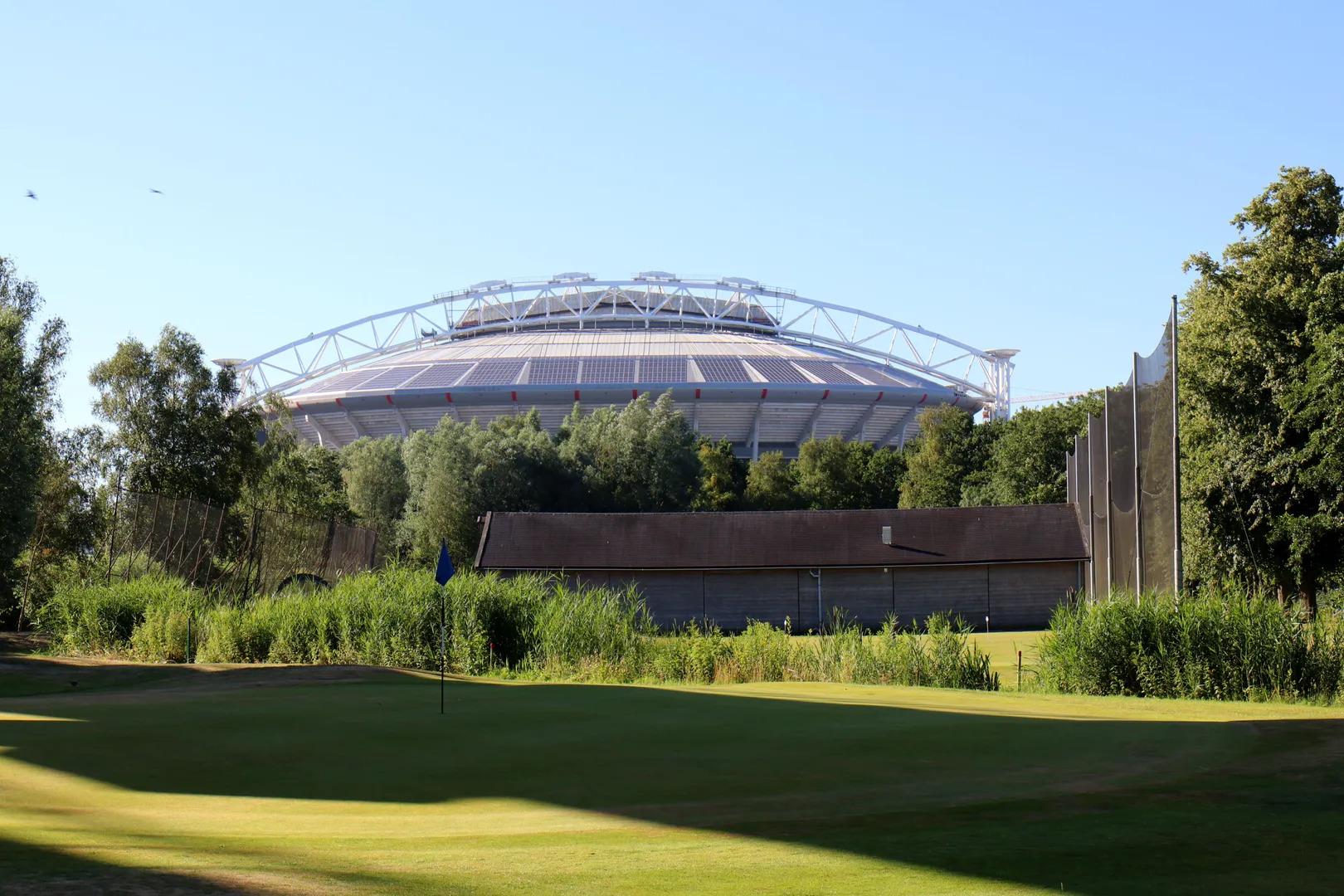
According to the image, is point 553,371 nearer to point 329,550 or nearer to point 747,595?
point 747,595

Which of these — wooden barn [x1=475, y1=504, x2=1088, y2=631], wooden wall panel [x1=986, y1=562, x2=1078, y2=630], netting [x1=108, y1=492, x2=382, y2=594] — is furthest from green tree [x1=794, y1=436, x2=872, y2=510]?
netting [x1=108, y1=492, x2=382, y2=594]

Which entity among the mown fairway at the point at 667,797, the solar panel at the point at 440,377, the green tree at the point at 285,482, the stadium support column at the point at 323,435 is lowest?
the mown fairway at the point at 667,797

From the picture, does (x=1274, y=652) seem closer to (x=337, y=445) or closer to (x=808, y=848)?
(x=808, y=848)

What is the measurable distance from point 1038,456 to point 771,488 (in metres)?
18.6

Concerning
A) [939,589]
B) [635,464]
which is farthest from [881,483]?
[939,589]

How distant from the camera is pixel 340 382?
338 feet

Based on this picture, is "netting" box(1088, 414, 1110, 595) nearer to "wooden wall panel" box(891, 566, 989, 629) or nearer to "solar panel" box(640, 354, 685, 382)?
"wooden wall panel" box(891, 566, 989, 629)

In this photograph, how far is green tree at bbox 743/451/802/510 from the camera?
77438mm

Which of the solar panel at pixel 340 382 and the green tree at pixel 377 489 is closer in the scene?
the green tree at pixel 377 489

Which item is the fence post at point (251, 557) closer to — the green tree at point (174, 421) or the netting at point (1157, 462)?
the green tree at point (174, 421)

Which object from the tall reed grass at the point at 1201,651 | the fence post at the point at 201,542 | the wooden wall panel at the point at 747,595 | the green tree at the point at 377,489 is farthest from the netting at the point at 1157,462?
the green tree at the point at 377,489

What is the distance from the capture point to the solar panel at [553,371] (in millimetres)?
95438

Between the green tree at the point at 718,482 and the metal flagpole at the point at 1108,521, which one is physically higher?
the green tree at the point at 718,482

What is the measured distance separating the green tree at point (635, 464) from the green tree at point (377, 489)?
30.1 feet
